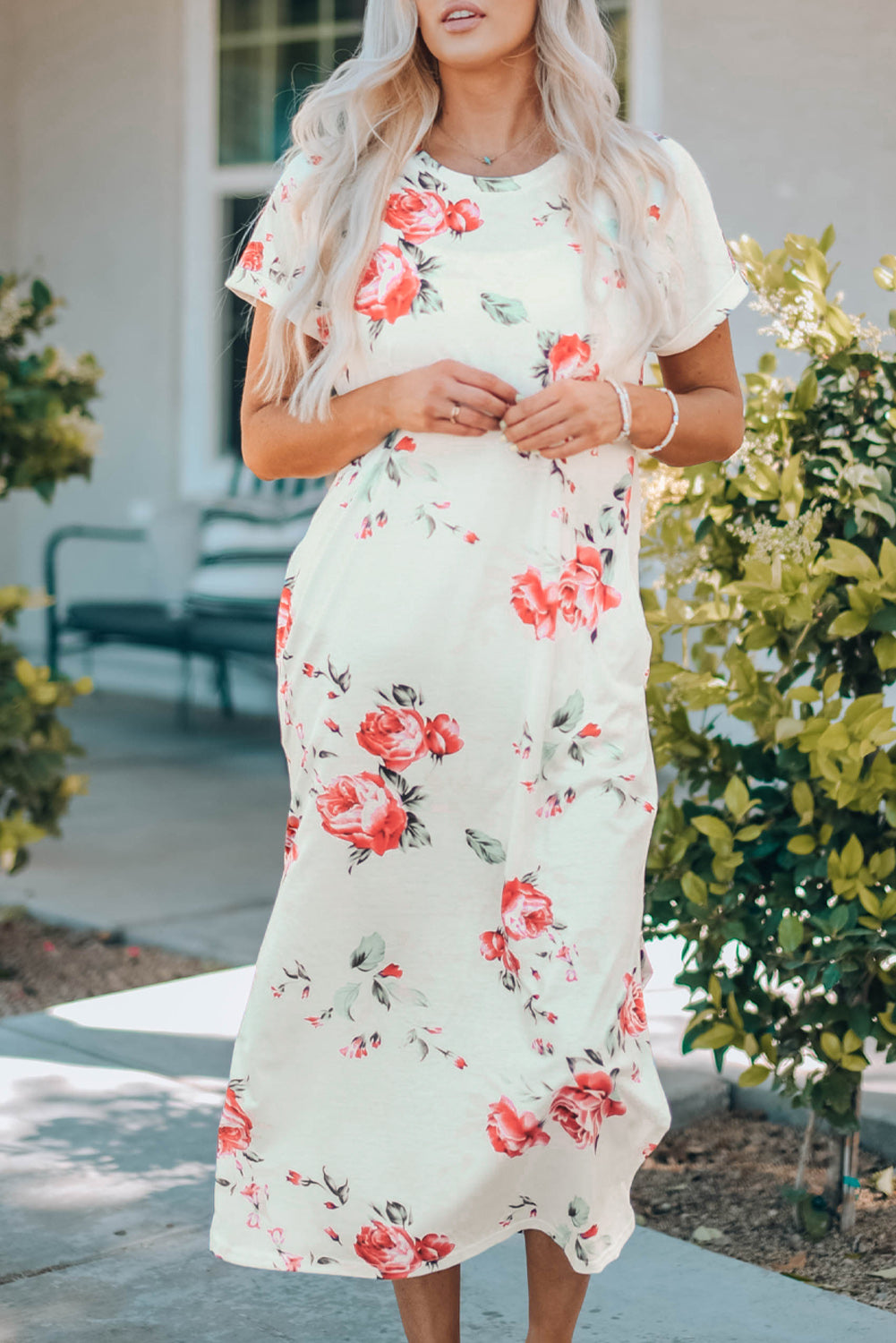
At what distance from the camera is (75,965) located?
4012 mm

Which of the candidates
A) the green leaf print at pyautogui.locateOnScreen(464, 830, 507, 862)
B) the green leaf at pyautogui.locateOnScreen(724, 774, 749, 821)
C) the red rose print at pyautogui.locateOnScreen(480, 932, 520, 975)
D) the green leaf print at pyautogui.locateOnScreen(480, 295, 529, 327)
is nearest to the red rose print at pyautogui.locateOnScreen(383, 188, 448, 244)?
the green leaf print at pyautogui.locateOnScreen(480, 295, 529, 327)

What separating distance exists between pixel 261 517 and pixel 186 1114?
480 centimetres

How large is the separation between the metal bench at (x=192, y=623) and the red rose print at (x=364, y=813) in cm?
443

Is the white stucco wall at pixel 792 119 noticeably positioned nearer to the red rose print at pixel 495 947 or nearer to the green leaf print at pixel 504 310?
the green leaf print at pixel 504 310

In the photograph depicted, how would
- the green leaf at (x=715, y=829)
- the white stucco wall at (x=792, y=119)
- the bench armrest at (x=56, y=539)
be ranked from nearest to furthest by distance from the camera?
the green leaf at (x=715, y=829) < the white stucco wall at (x=792, y=119) < the bench armrest at (x=56, y=539)

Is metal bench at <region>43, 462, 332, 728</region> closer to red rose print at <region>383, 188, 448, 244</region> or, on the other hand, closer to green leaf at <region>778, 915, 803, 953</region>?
green leaf at <region>778, 915, 803, 953</region>

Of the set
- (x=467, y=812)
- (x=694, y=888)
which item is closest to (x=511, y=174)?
(x=467, y=812)

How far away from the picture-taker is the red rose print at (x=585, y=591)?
6.10ft

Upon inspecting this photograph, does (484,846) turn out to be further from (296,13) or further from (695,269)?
(296,13)

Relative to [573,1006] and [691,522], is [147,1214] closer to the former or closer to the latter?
[573,1006]

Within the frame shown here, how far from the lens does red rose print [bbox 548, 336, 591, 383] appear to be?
6.09ft

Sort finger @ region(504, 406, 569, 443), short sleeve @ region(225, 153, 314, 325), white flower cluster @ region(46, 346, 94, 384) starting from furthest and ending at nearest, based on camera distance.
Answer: white flower cluster @ region(46, 346, 94, 384) → short sleeve @ region(225, 153, 314, 325) → finger @ region(504, 406, 569, 443)

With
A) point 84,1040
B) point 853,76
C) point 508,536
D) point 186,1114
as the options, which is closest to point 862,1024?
point 508,536

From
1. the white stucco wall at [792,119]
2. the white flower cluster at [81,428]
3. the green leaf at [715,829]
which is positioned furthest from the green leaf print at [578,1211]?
the white stucco wall at [792,119]
